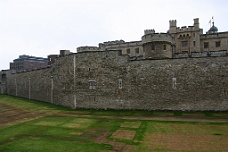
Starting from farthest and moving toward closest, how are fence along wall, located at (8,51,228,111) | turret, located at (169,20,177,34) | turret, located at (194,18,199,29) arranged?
turret, located at (169,20,177,34) < turret, located at (194,18,199,29) < fence along wall, located at (8,51,228,111)

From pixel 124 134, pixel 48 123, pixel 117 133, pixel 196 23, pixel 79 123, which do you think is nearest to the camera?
pixel 124 134

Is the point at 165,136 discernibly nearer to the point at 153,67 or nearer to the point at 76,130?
the point at 76,130

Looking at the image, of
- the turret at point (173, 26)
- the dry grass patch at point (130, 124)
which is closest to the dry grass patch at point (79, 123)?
the dry grass patch at point (130, 124)

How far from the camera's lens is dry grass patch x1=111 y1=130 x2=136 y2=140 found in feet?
54.4

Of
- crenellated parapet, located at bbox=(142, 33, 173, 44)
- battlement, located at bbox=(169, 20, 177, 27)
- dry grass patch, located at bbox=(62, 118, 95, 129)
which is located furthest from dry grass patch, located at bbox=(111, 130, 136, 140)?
battlement, located at bbox=(169, 20, 177, 27)

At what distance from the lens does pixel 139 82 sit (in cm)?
2875

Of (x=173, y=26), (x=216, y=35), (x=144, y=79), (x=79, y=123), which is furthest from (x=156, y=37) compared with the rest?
(x=216, y=35)

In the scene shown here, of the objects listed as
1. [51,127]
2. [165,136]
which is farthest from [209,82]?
[51,127]

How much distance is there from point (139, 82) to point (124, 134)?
1216cm

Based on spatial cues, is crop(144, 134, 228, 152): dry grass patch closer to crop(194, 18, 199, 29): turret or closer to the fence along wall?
the fence along wall

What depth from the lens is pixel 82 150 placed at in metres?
13.7

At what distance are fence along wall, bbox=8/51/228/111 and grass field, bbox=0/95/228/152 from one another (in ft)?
7.50

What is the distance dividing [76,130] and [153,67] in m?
13.7

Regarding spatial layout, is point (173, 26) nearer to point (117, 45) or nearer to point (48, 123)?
point (117, 45)
